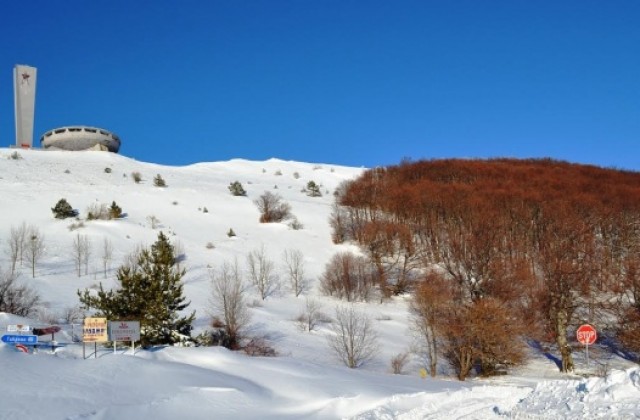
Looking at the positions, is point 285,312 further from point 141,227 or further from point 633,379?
point 633,379

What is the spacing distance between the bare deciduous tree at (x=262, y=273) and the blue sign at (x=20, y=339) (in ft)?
60.2

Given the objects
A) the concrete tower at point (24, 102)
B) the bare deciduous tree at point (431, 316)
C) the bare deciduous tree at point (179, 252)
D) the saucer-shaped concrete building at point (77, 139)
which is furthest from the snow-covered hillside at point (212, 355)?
the concrete tower at point (24, 102)

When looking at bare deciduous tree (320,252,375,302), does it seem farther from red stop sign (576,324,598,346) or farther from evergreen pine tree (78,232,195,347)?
evergreen pine tree (78,232,195,347)

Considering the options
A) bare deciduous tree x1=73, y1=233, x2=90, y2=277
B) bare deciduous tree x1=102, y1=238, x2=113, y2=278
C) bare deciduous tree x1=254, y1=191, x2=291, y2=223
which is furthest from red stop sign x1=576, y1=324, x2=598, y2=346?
bare deciduous tree x1=254, y1=191, x2=291, y2=223

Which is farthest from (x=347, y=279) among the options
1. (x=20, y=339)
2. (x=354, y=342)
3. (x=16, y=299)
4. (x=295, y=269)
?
(x=20, y=339)

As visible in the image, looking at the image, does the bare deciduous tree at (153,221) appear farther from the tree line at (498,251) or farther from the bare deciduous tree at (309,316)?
the bare deciduous tree at (309,316)

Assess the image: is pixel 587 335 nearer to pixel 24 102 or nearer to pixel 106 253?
pixel 106 253

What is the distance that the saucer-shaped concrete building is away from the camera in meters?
80.1

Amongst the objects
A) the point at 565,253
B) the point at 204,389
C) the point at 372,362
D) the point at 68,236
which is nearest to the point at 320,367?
the point at 204,389

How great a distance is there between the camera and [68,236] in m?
39.0

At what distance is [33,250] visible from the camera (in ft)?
107

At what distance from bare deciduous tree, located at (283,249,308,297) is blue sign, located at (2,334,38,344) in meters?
20.1

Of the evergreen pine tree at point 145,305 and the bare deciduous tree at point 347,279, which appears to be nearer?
the evergreen pine tree at point 145,305

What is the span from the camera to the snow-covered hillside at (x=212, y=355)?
427 inches
